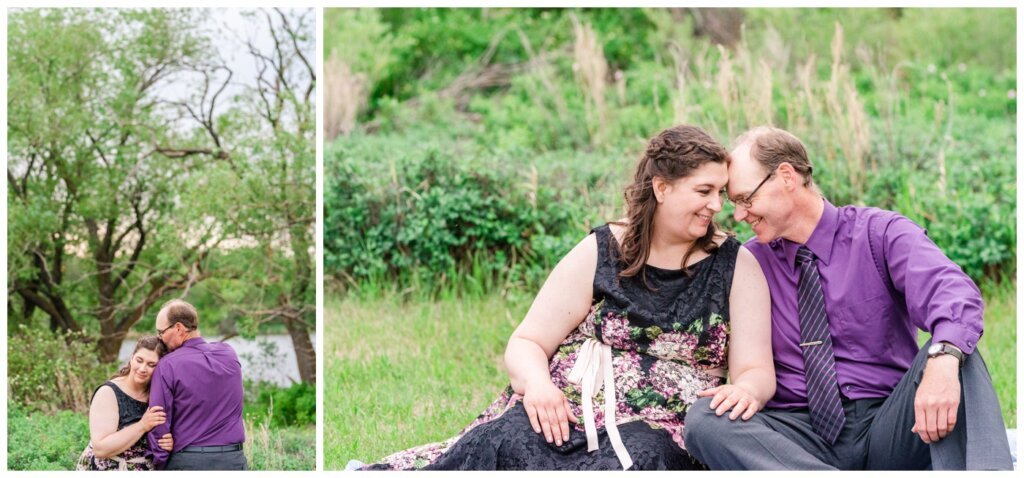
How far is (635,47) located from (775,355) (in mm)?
6812

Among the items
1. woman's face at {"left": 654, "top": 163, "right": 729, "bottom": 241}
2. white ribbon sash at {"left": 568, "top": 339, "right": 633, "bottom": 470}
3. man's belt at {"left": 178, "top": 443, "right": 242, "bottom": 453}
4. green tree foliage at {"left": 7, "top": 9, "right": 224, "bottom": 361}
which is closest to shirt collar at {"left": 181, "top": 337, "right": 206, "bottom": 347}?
man's belt at {"left": 178, "top": 443, "right": 242, "bottom": 453}

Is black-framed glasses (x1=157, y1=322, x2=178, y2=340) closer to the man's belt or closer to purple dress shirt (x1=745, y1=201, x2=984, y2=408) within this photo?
the man's belt

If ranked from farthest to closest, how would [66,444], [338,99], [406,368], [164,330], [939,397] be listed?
[338,99] < [406,368] < [66,444] < [164,330] < [939,397]

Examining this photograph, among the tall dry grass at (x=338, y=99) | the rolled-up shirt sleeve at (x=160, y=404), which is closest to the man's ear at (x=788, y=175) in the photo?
the rolled-up shirt sleeve at (x=160, y=404)

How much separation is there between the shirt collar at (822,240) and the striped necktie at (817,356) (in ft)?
0.08

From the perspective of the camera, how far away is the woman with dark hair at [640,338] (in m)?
2.98

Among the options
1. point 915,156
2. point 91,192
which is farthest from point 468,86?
point 91,192

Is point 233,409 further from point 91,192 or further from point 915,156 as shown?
point 915,156

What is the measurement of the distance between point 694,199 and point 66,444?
9.90 feet

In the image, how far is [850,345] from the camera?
10.2ft

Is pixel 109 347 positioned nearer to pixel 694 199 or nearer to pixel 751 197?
pixel 694 199

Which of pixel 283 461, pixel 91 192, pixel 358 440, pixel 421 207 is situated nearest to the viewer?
pixel 358 440

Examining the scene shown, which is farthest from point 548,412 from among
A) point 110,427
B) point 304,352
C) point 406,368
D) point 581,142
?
point 581,142

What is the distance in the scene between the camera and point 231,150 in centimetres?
495
